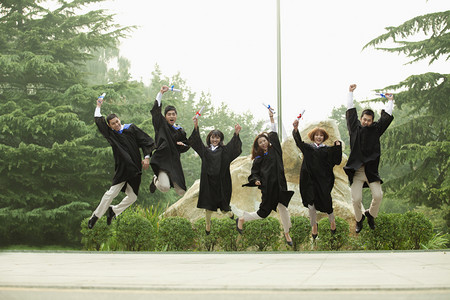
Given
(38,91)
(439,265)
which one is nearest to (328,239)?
(439,265)

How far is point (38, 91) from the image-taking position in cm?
2000

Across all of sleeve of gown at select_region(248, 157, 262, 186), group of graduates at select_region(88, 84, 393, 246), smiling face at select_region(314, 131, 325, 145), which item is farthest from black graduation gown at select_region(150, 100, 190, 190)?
smiling face at select_region(314, 131, 325, 145)

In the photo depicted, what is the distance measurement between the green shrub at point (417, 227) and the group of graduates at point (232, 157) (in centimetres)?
224

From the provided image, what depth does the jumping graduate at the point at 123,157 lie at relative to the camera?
29.1 feet

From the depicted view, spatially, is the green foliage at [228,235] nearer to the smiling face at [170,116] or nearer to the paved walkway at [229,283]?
the smiling face at [170,116]

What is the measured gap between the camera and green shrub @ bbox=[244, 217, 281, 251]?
10906 mm

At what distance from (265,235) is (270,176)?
7.73 feet

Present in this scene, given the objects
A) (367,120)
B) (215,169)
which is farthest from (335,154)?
(215,169)

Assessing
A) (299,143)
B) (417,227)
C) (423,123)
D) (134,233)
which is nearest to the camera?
(299,143)

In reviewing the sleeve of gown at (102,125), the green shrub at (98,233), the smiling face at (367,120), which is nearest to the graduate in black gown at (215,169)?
the sleeve of gown at (102,125)

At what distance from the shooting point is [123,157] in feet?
29.2

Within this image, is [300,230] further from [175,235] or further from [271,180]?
[175,235]

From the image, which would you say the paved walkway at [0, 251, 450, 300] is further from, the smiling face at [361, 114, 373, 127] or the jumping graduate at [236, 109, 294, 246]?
the smiling face at [361, 114, 373, 127]

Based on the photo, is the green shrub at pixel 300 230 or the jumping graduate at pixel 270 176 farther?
the green shrub at pixel 300 230
